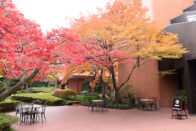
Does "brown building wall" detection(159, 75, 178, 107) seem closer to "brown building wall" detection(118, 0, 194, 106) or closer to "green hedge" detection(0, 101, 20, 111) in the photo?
"brown building wall" detection(118, 0, 194, 106)

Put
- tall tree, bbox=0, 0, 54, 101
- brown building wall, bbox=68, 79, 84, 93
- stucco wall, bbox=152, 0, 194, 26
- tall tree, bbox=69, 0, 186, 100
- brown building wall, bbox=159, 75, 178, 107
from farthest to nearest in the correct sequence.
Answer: brown building wall, bbox=68, 79, 84, 93 → stucco wall, bbox=152, 0, 194, 26 → brown building wall, bbox=159, 75, 178, 107 → tall tree, bbox=69, 0, 186, 100 → tall tree, bbox=0, 0, 54, 101

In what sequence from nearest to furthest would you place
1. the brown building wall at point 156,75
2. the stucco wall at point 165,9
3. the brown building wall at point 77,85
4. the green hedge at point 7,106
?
1. the green hedge at point 7,106
2. the brown building wall at point 156,75
3. the stucco wall at point 165,9
4. the brown building wall at point 77,85

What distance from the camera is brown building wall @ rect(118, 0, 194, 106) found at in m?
12.9

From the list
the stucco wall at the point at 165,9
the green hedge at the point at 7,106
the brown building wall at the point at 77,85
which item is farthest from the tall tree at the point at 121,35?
the brown building wall at the point at 77,85

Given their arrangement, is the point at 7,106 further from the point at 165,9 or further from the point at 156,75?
the point at 165,9

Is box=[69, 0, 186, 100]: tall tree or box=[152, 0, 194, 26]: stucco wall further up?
box=[152, 0, 194, 26]: stucco wall

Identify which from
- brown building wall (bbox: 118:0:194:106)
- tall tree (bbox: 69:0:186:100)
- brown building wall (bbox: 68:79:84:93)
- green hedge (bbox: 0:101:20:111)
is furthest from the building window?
brown building wall (bbox: 68:79:84:93)

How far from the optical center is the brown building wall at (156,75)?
12.9m

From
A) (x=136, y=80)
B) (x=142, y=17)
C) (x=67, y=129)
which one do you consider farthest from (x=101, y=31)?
(x=136, y=80)

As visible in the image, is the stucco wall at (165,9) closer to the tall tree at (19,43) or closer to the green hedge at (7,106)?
the tall tree at (19,43)

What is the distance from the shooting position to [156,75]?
42.0ft

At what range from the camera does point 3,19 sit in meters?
5.82

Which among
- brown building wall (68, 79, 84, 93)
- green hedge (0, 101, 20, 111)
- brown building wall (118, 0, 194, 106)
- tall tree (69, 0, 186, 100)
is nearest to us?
tall tree (69, 0, 186, 100)

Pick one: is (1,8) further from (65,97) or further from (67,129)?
(65,97)
